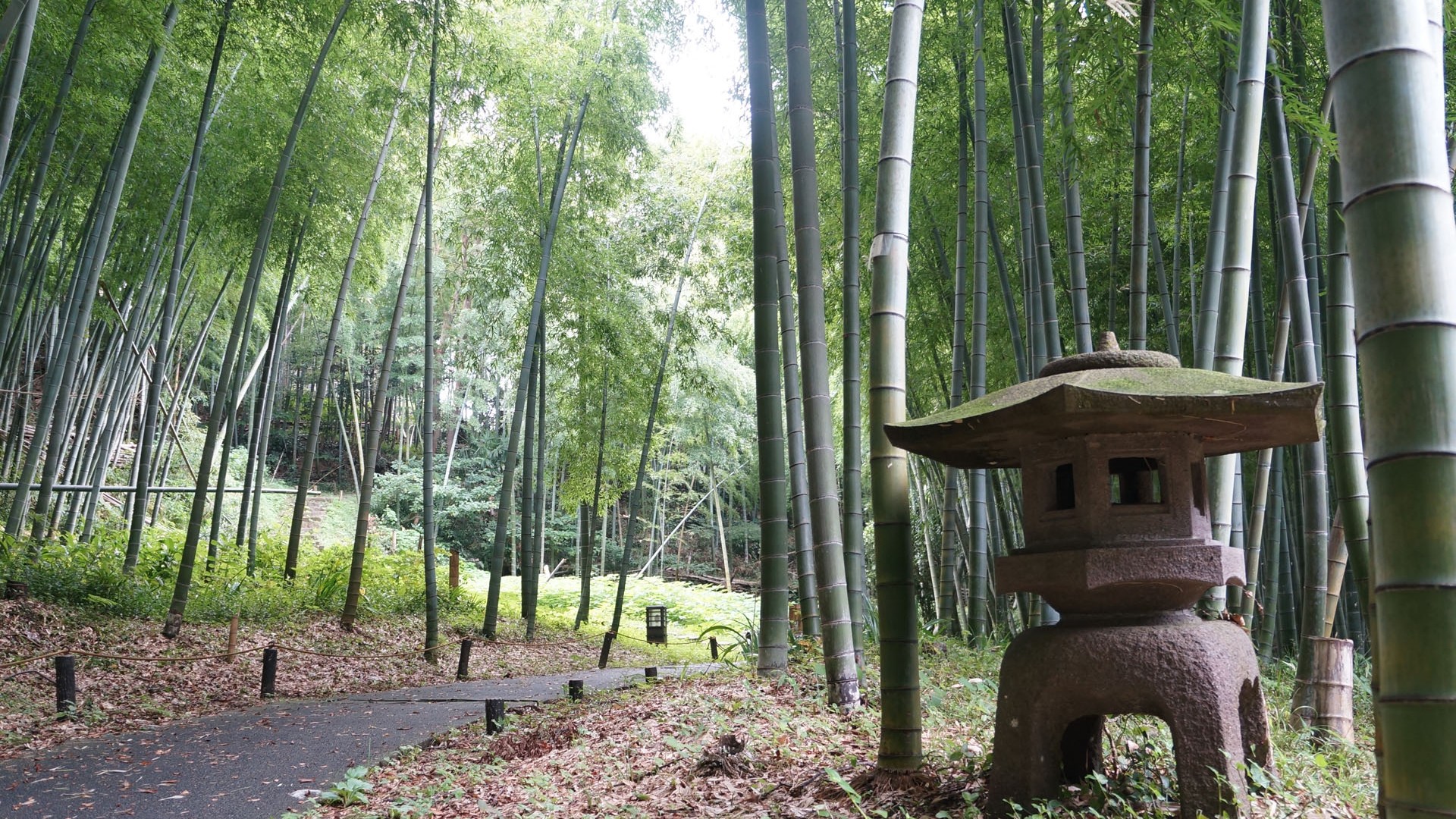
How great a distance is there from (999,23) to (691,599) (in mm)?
14218

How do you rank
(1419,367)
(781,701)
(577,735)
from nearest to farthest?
1. (1419,367)
2. (781,701)
3. (577,735)

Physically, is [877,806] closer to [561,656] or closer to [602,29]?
[561,656]

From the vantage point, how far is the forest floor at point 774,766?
235 centimetres

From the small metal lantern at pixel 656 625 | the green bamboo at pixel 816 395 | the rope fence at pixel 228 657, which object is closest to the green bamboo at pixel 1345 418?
the green bamboo at pixel 816 395

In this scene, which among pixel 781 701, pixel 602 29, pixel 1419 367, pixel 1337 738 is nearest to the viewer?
pixel 1419 367

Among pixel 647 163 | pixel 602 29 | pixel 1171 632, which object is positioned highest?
pixel 602 29

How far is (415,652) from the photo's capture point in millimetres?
8547

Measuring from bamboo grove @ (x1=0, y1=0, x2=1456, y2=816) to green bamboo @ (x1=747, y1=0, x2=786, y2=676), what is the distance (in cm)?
2

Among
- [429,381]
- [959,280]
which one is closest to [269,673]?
[429,381]

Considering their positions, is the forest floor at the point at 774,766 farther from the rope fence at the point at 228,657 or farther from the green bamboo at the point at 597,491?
the green bamboo at the point at 597,491

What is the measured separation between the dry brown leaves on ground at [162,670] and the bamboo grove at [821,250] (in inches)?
27.0

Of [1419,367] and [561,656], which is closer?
[1419,367]

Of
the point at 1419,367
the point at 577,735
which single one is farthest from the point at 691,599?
the point at 1419,367

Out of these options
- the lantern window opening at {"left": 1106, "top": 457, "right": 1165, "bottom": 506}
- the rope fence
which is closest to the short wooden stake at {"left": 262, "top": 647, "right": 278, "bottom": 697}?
the rope fence
